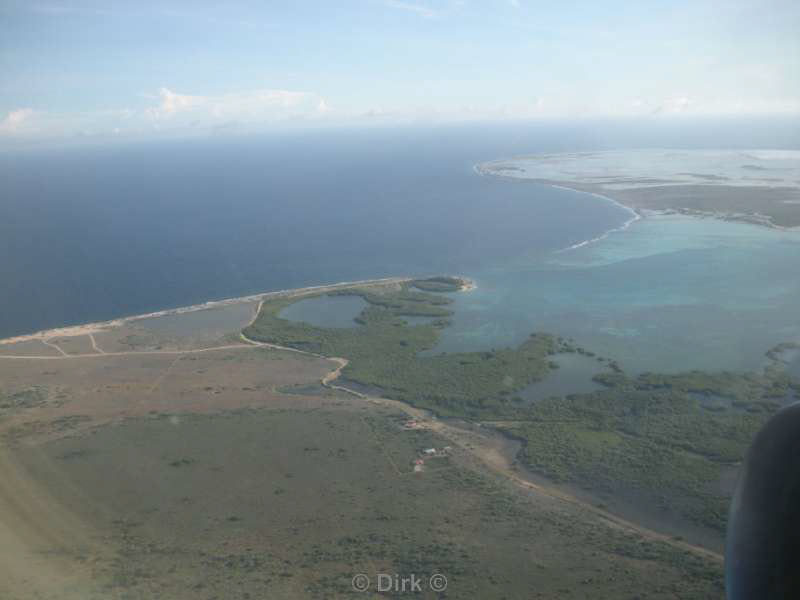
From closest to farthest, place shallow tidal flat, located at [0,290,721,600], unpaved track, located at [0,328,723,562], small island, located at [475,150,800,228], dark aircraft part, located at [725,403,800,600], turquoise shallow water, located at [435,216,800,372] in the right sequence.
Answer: dark aircraft part, located at [725,403,800,600], shallow tidal flat, located at [0,290,721,600], unpaved track, located at [0,328,723,562], turquoise shallow water, located at [435,216,800,372], small island, located at [475,150,800,228]

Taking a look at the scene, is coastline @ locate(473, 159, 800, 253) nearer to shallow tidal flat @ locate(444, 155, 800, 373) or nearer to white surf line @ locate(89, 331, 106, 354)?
shallow tidal flat @ locate(444, 155, 800, 373)

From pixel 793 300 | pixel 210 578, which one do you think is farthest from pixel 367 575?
pixel 793 300

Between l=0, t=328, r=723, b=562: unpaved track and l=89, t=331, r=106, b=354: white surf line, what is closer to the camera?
l=0, t=328, r=723, b=562: unpaved track

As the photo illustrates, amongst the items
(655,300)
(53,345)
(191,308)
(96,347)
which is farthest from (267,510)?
(655,300)

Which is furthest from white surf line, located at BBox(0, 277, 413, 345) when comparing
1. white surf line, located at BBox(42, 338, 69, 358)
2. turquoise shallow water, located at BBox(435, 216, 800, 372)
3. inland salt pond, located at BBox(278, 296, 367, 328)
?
turquoise shallow water, located at BBox(435, 216, 800, 372)

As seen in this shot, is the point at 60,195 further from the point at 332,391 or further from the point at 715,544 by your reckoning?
the point at 715,544

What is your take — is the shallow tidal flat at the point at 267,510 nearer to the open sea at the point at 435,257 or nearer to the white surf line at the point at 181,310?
the white surf line at the point at 181,310

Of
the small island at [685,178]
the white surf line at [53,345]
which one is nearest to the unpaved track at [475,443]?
the white surf line at [53,345]
